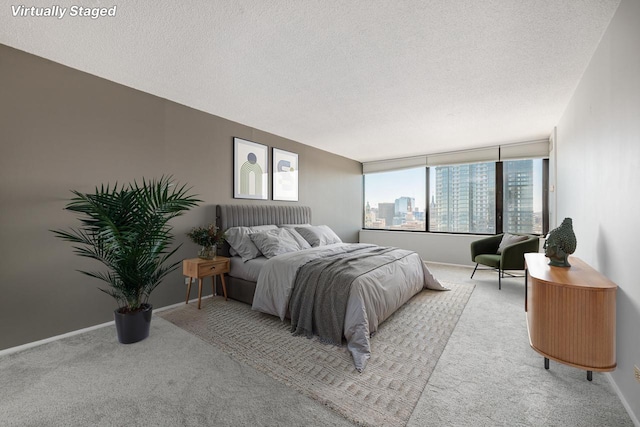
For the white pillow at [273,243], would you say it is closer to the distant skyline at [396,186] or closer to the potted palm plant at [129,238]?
the potted palm plant at [129,238]

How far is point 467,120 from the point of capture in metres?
3.97

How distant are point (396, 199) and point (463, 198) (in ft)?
4.94

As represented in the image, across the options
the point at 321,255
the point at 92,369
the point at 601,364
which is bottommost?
the point at 92,369

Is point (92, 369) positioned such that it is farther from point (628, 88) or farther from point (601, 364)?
point (628, 88)

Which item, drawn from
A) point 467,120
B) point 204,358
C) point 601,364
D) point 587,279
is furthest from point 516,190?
point 204,358

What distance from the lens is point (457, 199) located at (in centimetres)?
597

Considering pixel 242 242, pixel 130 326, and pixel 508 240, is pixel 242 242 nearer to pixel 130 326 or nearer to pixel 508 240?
pixel 130 326

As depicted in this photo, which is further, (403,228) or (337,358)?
(403,228)

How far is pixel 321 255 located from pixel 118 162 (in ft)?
8.01

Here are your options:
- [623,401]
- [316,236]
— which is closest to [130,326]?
[316,236]

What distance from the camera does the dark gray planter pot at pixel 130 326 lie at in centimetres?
237

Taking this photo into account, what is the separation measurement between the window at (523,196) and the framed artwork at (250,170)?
4.73m

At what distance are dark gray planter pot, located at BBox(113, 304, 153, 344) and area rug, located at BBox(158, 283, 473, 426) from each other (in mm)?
419

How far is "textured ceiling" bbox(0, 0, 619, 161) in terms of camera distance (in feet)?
6.10
